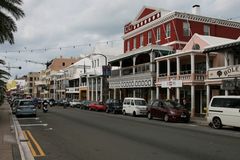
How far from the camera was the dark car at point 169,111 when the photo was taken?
2567cm

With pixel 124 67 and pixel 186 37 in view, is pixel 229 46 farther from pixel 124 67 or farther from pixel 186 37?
pixel 124 67

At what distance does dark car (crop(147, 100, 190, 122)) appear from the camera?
84.2ft

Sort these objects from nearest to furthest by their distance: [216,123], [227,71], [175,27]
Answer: [216,123]
[227,71]
[175,27]

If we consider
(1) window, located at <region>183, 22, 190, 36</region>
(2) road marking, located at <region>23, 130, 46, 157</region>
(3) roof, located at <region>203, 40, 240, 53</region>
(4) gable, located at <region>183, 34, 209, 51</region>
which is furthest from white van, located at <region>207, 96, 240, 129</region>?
(1) window, located at <region>183, 22, 190, 36</region>

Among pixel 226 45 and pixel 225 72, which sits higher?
pixel 226 45

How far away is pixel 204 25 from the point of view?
136 ft

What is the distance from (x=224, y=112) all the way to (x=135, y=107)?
12.9 m

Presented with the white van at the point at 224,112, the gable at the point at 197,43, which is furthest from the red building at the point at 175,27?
the white van at the point at 224,112

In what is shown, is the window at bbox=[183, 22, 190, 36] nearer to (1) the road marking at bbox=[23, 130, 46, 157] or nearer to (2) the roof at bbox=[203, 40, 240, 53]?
(2) the roof at bbox=[203, 40, 240, 53]

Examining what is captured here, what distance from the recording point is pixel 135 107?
32.5m

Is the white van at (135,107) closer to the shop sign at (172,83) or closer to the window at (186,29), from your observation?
the shop sign at (172,83)

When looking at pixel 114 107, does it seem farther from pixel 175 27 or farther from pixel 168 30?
pixel 175 27

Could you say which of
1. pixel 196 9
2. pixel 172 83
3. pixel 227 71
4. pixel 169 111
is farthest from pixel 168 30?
pixel 169 111

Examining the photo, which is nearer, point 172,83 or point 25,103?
point 25,103
